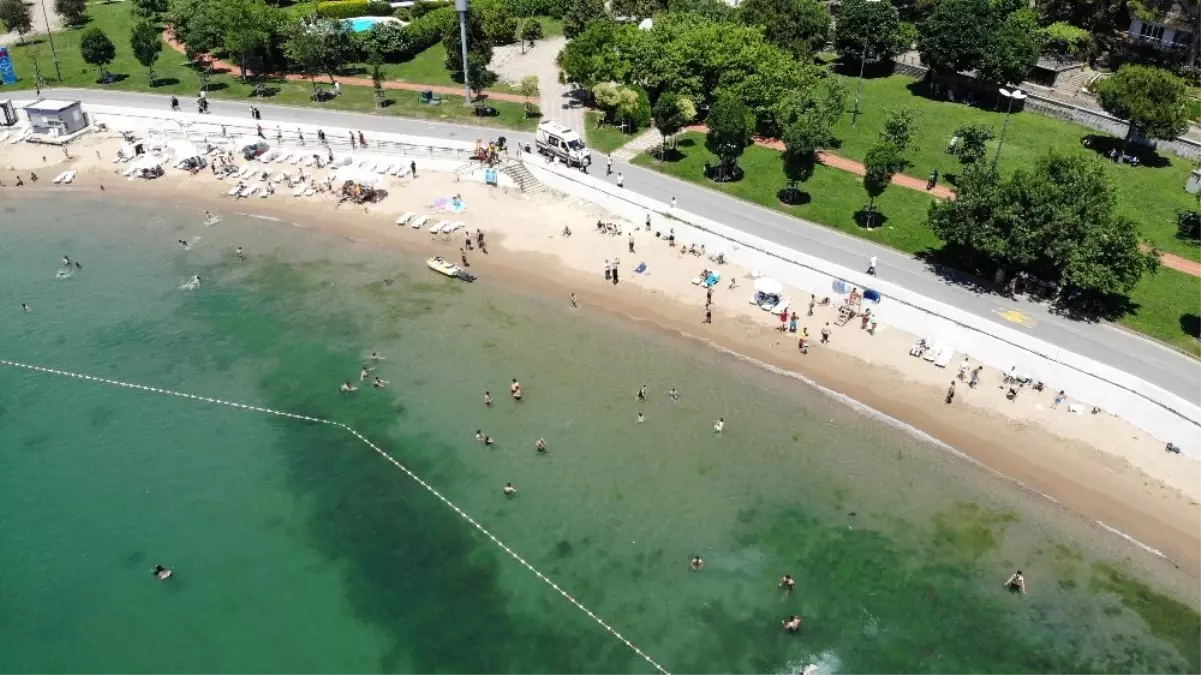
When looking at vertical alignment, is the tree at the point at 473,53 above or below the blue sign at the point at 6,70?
above

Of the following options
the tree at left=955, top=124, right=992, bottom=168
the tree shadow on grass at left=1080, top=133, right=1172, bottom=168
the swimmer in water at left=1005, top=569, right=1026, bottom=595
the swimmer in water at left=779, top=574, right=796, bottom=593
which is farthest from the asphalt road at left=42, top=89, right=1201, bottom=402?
the tree shadow on grass at left=1080, top=133, right=1172, bottom=168

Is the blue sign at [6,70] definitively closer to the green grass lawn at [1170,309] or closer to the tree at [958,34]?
the tree at [958,34]

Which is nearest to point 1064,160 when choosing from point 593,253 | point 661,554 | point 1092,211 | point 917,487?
point 1092,211

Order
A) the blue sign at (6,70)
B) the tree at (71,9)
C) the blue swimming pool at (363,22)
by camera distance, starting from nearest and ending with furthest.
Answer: the blue sign at (6,70) → the blue swimming pool at (363,22) → the tree at (71,9)

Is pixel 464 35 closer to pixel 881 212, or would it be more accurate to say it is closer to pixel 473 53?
pixel 473 53

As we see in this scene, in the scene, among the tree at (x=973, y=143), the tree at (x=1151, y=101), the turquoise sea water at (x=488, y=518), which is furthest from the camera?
the tree at (x=1151, y=101)

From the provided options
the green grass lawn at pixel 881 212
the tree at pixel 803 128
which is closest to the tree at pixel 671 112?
the green grass lawn at pixel 881 212
